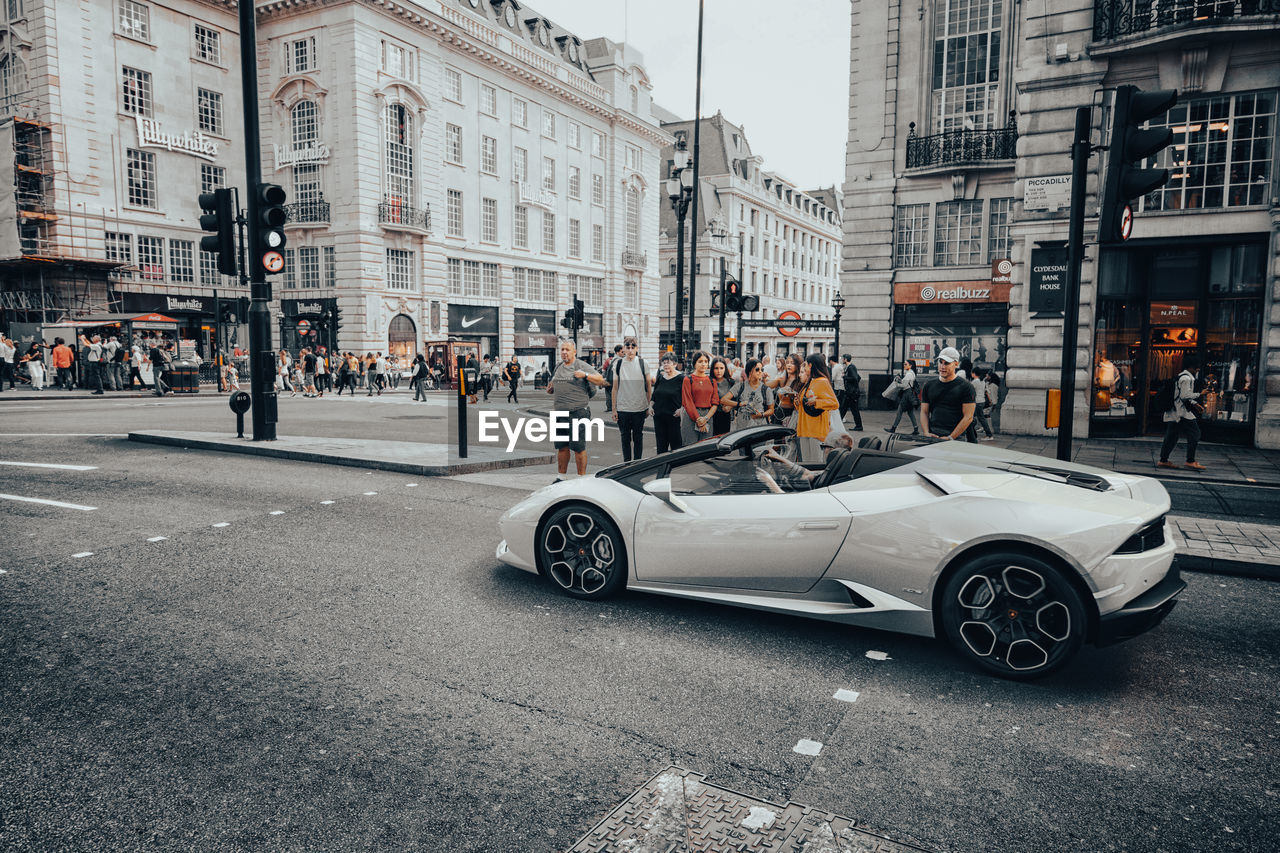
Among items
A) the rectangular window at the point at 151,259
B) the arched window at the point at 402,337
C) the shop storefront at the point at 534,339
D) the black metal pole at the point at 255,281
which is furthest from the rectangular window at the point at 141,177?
the black metal pole at the point at 255,281

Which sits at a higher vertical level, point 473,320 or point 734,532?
point 473,320

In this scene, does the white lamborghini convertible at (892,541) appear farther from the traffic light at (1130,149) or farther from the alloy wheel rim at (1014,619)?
the traffic light at (1130,149)

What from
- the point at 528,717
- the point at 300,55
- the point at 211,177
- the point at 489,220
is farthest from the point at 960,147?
the point at 211,177

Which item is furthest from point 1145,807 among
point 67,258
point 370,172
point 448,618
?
point 370,172

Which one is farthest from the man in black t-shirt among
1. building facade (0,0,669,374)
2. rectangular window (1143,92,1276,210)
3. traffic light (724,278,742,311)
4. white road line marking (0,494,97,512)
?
building facade (0,0,669,374)

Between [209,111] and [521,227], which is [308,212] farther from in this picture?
[521,227]

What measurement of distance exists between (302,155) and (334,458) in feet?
111

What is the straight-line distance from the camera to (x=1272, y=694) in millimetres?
4016

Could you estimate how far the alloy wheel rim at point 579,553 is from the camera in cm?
533

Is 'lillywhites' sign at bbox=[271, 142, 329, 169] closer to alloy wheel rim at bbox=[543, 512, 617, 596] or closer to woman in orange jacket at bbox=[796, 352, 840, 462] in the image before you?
woman in orange jacket at bbox=[796, 352, 840, 462]

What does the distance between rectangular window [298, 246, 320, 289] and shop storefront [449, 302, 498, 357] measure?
7.09 m

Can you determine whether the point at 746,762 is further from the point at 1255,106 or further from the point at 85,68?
the point at 85,68

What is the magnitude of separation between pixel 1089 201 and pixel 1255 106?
9.62 ft

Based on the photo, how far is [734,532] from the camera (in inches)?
189
